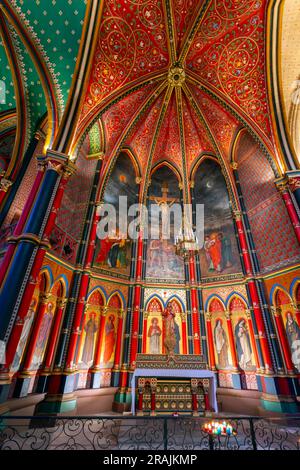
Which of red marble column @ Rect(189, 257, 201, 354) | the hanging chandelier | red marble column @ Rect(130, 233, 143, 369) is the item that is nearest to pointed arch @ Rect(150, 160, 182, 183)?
red marble column @ Rect(130, 233, 143, 369)

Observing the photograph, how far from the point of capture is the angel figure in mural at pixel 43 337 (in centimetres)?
784

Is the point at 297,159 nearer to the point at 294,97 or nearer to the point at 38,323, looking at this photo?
the point at 294,97

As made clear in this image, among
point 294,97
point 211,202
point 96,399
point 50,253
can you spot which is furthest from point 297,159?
point 96,399

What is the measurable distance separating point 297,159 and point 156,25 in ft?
30.5

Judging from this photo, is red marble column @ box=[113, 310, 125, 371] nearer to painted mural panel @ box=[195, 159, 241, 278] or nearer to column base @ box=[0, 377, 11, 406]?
painted mural panel @ box=[195, 159, 241, 278]

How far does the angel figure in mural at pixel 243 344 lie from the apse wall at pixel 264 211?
290 cm

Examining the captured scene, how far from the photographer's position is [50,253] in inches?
344

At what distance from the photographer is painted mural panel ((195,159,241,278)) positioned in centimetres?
1256

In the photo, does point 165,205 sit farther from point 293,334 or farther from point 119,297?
point 293,334

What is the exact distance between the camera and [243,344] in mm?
10609

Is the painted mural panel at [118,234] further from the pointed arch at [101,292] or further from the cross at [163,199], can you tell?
the cross at [163,199]

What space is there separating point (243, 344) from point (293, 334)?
2293 mm

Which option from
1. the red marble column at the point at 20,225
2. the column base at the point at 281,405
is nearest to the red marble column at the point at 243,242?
the column base at the point at 281,405
